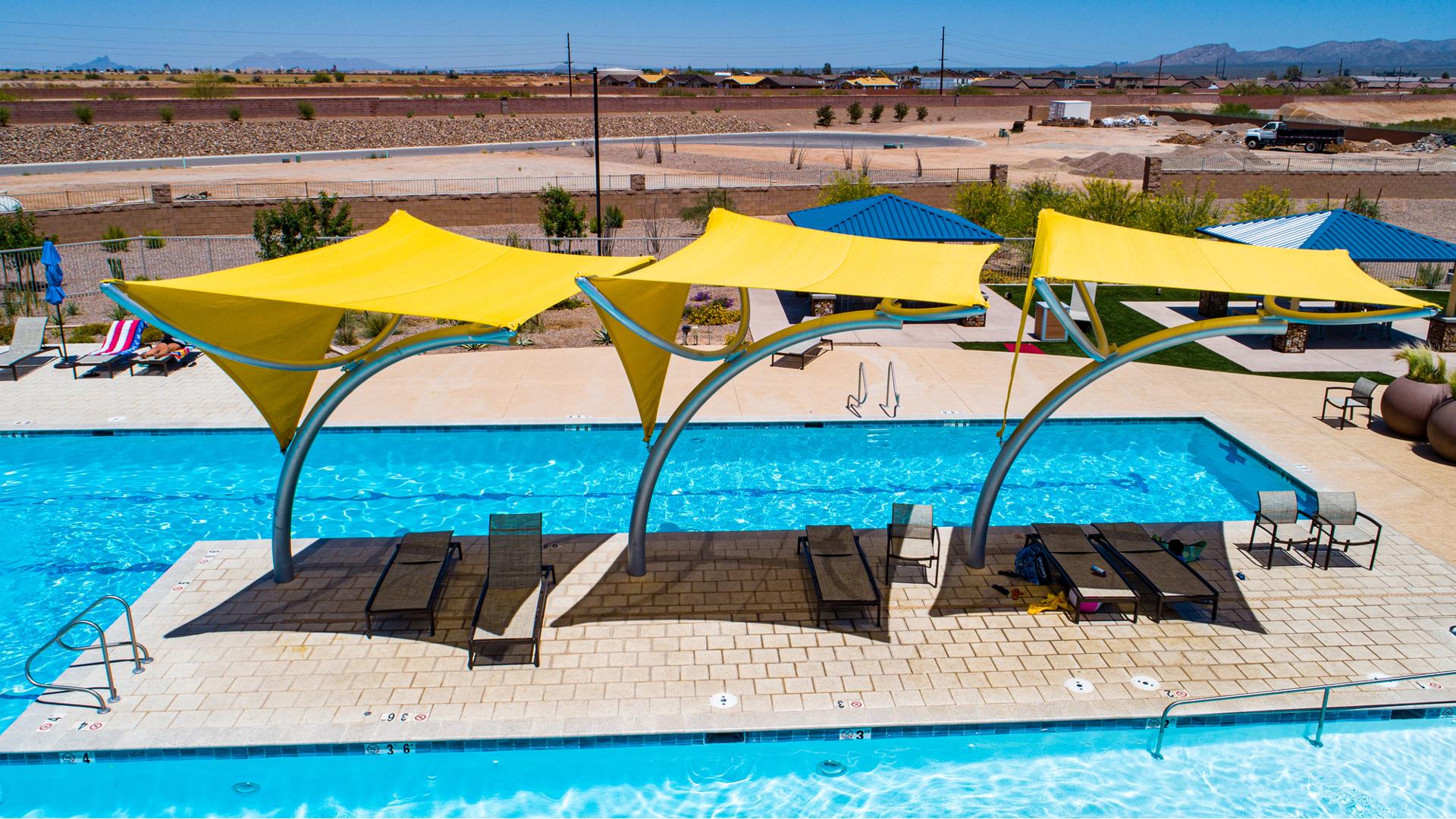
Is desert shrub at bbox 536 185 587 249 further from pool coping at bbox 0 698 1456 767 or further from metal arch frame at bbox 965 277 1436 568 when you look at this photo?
pool coping at bbox 0 698 1456 767

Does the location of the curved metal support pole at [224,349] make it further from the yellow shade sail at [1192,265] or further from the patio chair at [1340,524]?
the patio chair at [1340,524]

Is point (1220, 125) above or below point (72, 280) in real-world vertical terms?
above

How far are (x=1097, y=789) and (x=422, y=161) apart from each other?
185 feet

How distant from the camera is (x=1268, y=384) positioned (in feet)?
60.7

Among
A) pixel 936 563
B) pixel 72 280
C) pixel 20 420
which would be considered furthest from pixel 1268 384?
pixel 72 280

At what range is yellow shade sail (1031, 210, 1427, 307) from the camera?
9.40 m

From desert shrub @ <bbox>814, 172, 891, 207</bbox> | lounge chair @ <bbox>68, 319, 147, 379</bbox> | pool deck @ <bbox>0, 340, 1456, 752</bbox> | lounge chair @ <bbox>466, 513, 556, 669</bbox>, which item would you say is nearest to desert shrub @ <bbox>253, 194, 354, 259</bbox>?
lounge chair @ <bbox>68, 319, 147, 379</bbox>

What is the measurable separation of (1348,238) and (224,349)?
20.5 m

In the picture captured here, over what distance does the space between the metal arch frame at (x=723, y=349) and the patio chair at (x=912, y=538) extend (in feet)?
7.60

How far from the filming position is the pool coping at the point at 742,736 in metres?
8.27

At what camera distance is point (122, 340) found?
62.5 feet

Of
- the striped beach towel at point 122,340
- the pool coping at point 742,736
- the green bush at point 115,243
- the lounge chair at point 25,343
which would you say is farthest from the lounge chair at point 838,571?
the green bush at point 115,243

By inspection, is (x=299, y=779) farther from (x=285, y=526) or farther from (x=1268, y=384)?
(x=1268, y=384)

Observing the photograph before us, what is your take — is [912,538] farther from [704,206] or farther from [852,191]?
[704,206]
